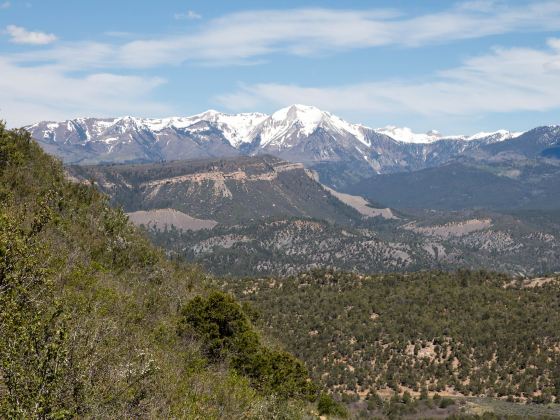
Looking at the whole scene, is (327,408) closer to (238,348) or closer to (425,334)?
(238,348)

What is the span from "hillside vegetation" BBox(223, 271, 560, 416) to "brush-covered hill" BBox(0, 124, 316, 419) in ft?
95.6

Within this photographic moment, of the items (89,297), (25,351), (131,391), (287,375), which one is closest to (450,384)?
(287,375)

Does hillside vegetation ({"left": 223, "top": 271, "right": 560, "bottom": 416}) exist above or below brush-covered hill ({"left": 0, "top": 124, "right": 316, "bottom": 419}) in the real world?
below

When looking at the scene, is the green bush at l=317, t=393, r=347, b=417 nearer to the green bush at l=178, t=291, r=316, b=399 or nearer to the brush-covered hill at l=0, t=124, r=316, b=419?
the green bush at l=178, t=291, r=316, b=399

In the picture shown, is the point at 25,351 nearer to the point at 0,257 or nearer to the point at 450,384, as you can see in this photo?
the point at 0,257

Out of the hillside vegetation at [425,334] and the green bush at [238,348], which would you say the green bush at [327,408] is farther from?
the hillside vegetation at [425,334]

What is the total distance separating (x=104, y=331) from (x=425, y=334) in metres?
74.6

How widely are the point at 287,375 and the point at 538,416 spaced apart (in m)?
35.4

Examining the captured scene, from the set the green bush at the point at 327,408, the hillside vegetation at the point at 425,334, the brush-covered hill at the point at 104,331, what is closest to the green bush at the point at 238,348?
the brush-covered hill at the point at 104,331

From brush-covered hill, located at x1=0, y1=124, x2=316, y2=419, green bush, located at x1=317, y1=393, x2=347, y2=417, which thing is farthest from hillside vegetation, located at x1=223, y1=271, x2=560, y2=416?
brush-covered hill, located at x1=0, y1=124, x2=316, y2=419

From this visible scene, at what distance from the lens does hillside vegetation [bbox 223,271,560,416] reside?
260ft

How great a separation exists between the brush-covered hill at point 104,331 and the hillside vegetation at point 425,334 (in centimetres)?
2915

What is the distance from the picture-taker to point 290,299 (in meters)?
110

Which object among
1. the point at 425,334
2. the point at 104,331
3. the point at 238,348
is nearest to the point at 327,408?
the point at 238,348
